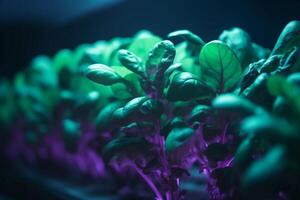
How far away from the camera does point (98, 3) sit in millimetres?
2541

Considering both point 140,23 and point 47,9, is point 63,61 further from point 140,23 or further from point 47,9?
point 47,9

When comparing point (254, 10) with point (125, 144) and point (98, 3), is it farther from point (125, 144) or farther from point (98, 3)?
point (98, 3)

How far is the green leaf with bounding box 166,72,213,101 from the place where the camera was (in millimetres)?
1071

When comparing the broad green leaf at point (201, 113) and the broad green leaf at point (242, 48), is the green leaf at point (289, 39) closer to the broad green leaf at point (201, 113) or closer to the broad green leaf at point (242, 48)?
the broad green leaf at point (242, 48)

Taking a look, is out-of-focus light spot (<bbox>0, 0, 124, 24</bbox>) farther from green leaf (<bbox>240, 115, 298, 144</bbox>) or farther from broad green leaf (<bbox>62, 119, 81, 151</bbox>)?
green leaf (<bbox>240, 115, 298, 144</bbox>)

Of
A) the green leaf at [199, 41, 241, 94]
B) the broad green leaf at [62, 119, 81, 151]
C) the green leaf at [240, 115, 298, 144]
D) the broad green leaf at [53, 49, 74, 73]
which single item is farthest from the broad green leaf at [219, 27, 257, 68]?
the broad green leaf at [53, 49, 74, 73]

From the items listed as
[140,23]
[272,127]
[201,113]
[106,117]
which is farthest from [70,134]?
[272,127]

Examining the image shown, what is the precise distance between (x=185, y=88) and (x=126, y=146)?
0.29 metres

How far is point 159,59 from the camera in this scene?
1205 mm

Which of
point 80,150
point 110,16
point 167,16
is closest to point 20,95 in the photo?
point 80,150

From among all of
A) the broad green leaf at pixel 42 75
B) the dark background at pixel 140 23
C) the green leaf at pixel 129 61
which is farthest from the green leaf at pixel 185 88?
the broad green leaf at pixel 42 75

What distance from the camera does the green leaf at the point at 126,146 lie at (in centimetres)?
116

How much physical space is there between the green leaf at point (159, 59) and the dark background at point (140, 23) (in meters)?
0.61

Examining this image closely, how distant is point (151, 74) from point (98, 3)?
4.88 feet
